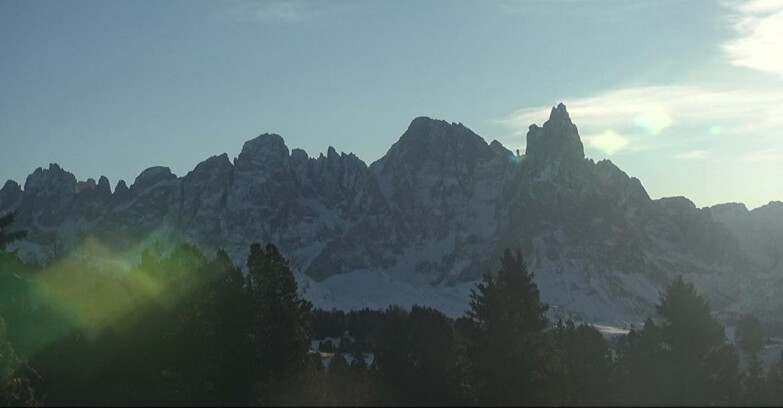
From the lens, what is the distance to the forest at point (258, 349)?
50844 millimetres

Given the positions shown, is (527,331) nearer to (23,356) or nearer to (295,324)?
(295,324)

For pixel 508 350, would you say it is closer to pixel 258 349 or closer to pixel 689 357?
pixel 689 357

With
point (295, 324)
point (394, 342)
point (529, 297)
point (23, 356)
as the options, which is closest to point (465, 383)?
point (529, 297)

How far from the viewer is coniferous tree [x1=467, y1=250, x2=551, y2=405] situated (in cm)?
5119

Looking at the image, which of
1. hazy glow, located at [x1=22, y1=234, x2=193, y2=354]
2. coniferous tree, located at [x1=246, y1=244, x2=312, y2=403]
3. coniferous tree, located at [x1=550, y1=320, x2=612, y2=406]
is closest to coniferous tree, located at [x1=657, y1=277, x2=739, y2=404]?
coniferous tree, located at [x1=550, y1=320, x2=612, y2=406]

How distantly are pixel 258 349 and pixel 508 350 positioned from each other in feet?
44.0

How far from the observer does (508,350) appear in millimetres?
Answer: 51781

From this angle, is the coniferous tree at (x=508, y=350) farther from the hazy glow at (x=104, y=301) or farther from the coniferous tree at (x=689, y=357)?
the hazy glow at (x=104, y=301)

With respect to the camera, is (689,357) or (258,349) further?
(258,349)

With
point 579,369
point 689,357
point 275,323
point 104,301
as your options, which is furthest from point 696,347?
point 104,301

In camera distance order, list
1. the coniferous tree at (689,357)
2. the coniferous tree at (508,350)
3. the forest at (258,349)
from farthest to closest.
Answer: the coniferous tree at (508,350) → the forest at (258,349) → the coniferous tree at (689,357)

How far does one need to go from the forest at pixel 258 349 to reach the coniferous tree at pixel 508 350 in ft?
0.24

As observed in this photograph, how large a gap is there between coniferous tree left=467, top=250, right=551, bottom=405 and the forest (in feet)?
0.24

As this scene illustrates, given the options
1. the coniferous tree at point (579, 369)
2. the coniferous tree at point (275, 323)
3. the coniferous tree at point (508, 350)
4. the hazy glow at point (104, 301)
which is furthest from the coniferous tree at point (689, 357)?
the hazy glow at point (104, 301)
